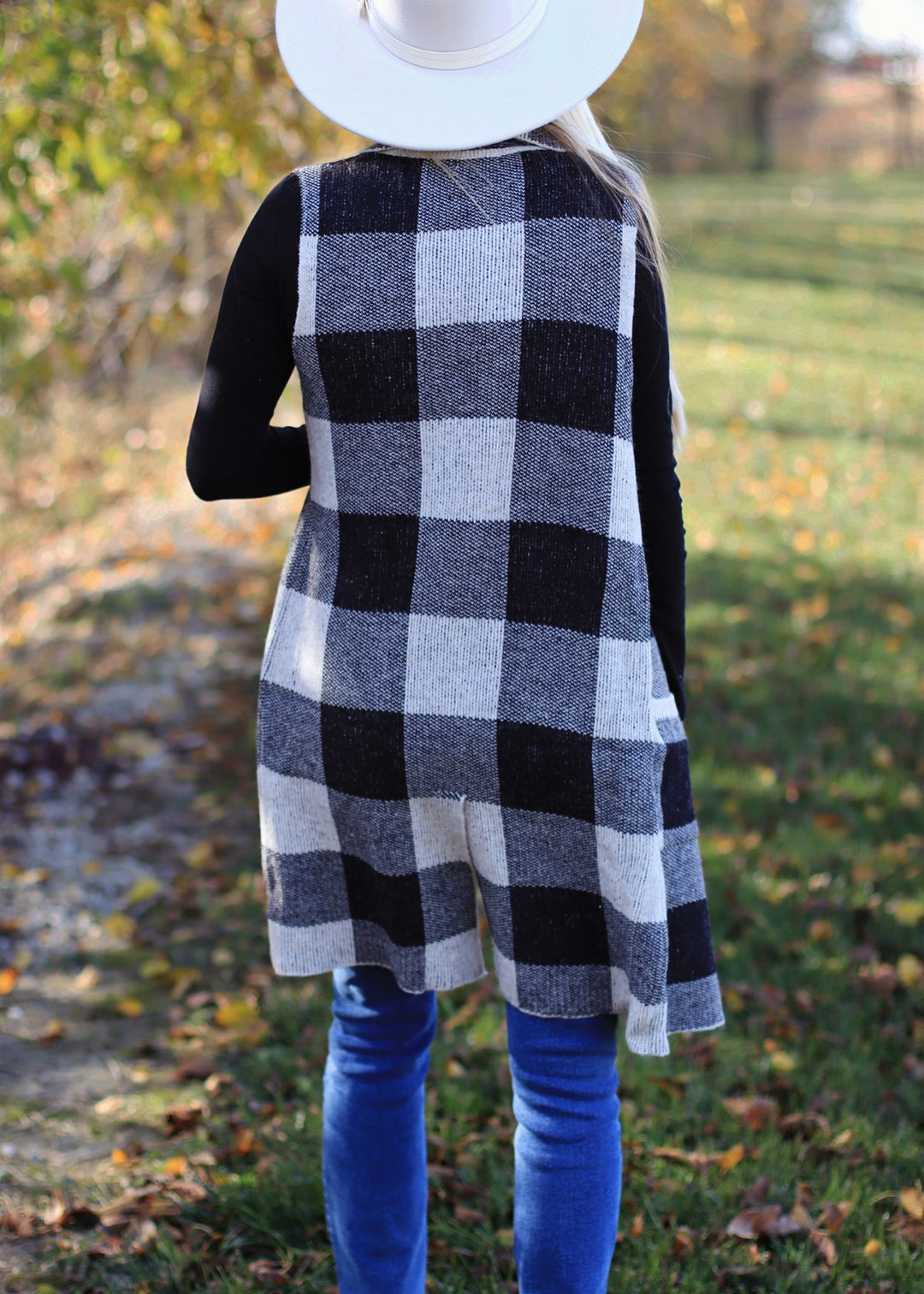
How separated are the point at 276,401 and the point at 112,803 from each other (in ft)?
9.19

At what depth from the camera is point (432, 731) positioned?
150 cm

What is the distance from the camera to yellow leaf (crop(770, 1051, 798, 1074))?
2641 mm

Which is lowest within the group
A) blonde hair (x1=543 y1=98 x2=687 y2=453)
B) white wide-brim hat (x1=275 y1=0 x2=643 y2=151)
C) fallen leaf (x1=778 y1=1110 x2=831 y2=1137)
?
fallen leaf (x1=778 y1=1110 x2=831 y2=1137)

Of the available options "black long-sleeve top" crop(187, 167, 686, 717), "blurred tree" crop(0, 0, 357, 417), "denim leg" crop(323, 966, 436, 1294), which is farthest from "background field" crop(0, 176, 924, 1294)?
"blurred tree" crop(0, 0, 357, 417)

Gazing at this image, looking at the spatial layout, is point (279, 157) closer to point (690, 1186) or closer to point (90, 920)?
point (90, 920)

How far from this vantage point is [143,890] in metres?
3.48

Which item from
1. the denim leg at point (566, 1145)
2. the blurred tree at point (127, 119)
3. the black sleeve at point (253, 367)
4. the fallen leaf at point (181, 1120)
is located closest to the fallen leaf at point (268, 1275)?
the fallen leaf at point (181, 1120)

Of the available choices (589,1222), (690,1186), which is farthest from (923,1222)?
(589,1222)

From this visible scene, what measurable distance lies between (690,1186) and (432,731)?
4.11 feet

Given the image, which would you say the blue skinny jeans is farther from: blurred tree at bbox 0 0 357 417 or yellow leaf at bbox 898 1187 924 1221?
blurred tree at bbox 0 0 357 417

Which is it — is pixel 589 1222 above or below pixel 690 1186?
above

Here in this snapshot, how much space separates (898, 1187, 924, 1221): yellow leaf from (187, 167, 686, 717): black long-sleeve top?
46.9 inches

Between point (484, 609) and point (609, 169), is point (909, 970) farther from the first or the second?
point (609, 169)

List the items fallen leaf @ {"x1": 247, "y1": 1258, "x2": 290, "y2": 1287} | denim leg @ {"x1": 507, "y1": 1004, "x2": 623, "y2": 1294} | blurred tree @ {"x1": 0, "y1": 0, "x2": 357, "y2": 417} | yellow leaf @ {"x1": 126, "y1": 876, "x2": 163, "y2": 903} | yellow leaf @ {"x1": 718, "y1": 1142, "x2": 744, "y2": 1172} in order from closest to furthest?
denim leg @ {"x1": 507, "y1": 1004, "x2": 623, "y2": 1294} < fallen leaf @ {"x1": 247, "y1": 1258, "x2": 290, "y2": 1287} < yellow leaf @ {"x1": 718, "y1": 1142, "x2": 744, "y2": 1172} < blurred tree @ {"x1": 0, "y1": 0, "x2": 357, "y2": 417} < yellow leaf @ {"x1": 126, "y1": 876, "x2": 163, "y2": 903}
